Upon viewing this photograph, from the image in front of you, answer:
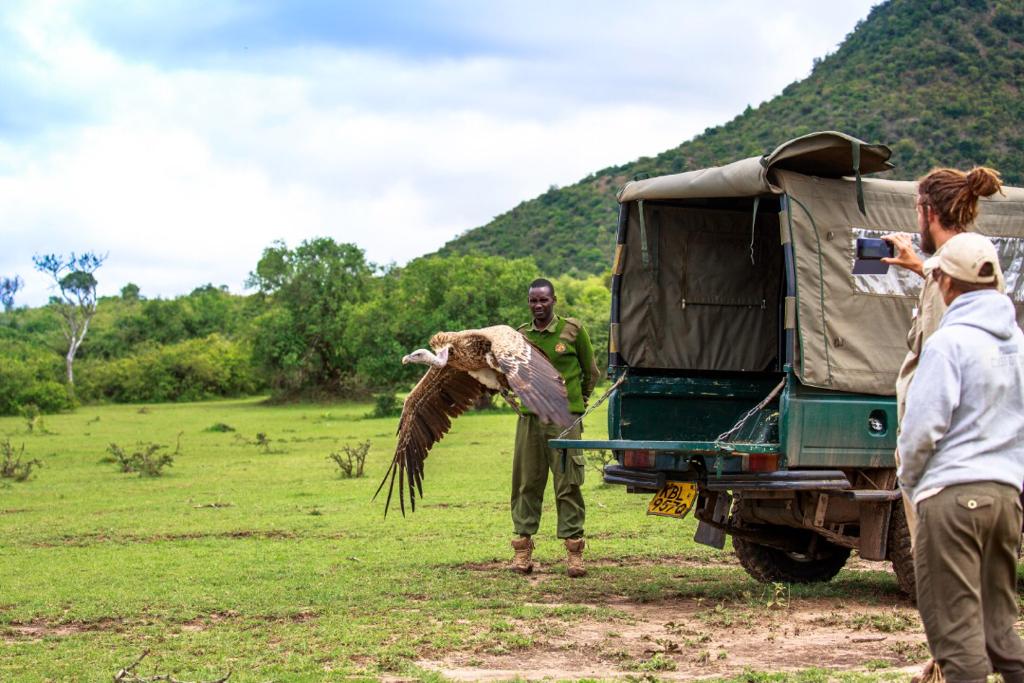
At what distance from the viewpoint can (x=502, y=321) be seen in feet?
107

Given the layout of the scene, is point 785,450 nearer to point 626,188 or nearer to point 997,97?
point 626,188

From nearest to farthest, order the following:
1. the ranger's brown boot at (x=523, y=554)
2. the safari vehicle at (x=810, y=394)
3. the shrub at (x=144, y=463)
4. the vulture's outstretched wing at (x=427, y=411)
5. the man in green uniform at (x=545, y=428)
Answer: the safari vehicle at (x=810, y=394)
the man in green uniform at (x=545, y=428)
the ranger's brown boot at (x=523, y=554)
the vulture's outstretched wing at (x=427, y=411)
the shrub at (x=144, y=463)

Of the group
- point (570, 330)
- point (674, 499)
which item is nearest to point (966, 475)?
point (674, 499)

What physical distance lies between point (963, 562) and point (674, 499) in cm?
349

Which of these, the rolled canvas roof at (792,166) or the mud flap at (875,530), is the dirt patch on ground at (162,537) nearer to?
the rolled canvas roof at (792,166)

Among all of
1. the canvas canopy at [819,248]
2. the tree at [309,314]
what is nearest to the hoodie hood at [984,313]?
the canvas canopy at [819,248]

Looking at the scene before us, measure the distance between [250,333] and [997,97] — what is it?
1132 inches

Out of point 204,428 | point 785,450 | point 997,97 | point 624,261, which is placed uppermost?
point 997,97

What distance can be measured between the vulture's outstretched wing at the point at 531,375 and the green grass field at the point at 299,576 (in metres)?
1.26

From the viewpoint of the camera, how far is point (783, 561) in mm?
8227

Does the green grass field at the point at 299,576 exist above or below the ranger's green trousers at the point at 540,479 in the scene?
below

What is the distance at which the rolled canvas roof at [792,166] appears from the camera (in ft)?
22.1

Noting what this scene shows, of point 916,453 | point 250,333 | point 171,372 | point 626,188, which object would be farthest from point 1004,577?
point 171,372

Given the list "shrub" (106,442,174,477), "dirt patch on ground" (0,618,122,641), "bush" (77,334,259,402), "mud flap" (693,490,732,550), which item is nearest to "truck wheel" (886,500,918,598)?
"mud flap" (693,490,732,550)
